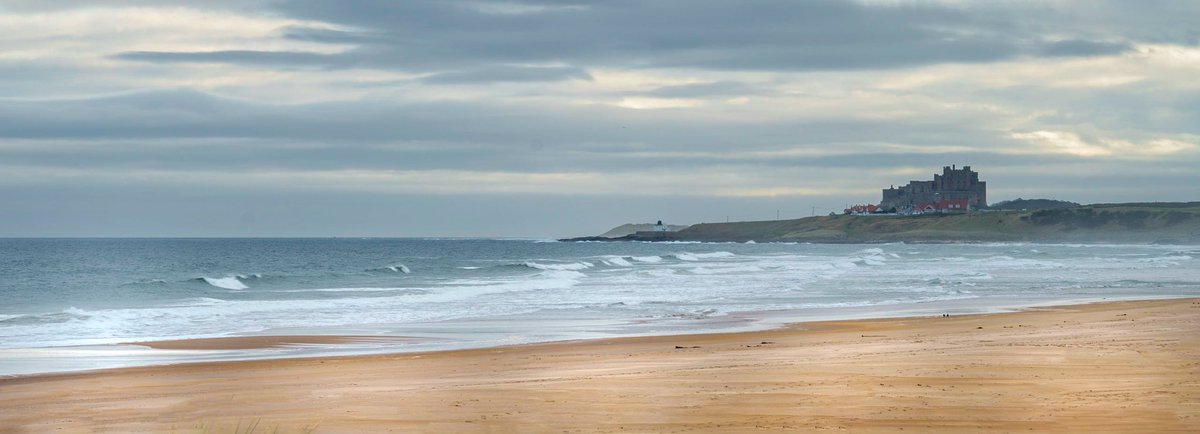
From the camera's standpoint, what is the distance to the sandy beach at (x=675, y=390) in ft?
29.2

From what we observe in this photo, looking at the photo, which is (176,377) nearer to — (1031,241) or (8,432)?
(8,432)

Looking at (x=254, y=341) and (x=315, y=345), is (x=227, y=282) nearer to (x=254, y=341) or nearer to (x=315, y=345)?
(x=254, y=341)

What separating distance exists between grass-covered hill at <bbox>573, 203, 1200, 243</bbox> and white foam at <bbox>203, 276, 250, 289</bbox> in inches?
5079

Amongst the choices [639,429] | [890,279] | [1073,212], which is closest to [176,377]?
[639,429]

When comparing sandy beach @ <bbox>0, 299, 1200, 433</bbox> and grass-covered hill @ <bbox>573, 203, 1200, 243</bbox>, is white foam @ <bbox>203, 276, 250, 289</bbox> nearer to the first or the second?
sandy beach @ <bbox>0, 299, 1200, 433</bbox>

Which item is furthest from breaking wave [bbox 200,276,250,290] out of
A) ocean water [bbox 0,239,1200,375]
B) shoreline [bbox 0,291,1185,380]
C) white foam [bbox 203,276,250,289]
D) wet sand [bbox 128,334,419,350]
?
wet sand [bbox 128,334,419,350]

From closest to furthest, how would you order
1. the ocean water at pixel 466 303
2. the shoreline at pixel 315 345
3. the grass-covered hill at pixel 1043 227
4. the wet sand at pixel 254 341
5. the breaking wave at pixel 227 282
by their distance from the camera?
the shoreline at pixel 315 345, the wet sand at pixel 254 341, the ocean water at pixel 466 303, the breaking wave at pixel 227 282, the grass-covered hill at pixel 1043 227

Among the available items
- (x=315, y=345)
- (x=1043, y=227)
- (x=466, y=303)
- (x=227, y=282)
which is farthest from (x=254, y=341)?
(x=1043, y=227)

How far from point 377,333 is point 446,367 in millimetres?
6831

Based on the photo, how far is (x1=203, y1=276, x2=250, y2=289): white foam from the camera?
41.4 m

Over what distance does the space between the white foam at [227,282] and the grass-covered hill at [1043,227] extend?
423ft

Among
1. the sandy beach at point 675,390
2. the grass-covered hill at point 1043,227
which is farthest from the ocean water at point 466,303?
the grass-covered hill at point 1043,227

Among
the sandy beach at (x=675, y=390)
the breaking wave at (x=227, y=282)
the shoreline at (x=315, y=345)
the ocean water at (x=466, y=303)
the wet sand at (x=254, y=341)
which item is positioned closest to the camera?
→ the sandy beach at (x=675, y=390)

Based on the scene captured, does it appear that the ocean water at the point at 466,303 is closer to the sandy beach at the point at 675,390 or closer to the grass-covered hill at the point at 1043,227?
the sandy beach at the point at 675,390
